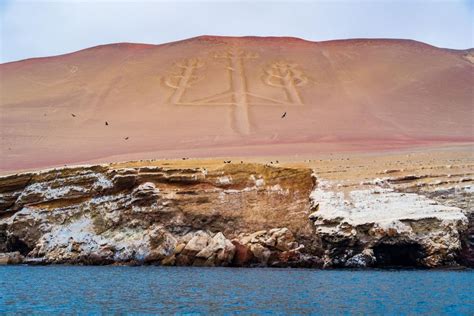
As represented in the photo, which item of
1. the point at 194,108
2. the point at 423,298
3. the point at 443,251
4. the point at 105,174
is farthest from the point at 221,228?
the point at 194,108

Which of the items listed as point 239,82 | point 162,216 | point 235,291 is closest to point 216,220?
point 162,216

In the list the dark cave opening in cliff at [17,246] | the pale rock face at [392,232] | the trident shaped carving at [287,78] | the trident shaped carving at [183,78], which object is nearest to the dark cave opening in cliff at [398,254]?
the pale rock face at [392,232]

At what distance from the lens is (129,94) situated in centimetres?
7906

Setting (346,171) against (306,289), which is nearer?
(306,289)

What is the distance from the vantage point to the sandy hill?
63.8 m

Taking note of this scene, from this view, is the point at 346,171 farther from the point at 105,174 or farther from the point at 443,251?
the point at 105,174

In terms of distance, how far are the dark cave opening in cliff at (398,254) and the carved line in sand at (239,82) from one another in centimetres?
3493

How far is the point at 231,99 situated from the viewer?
7494 cm

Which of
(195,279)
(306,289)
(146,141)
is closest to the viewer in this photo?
(306,289)

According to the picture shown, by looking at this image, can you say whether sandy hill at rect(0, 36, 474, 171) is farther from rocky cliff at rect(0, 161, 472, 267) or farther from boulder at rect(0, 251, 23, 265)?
boulder at rect(0, 251, 23, 265)

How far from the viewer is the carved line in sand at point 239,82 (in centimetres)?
7343

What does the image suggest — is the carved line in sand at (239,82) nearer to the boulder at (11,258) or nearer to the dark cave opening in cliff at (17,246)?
the dark cave opening in cliff at (17,246)

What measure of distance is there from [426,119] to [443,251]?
39.9 meters

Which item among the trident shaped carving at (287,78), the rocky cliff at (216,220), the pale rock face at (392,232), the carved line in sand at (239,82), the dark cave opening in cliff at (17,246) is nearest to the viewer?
the pale rock face at (392,232)
